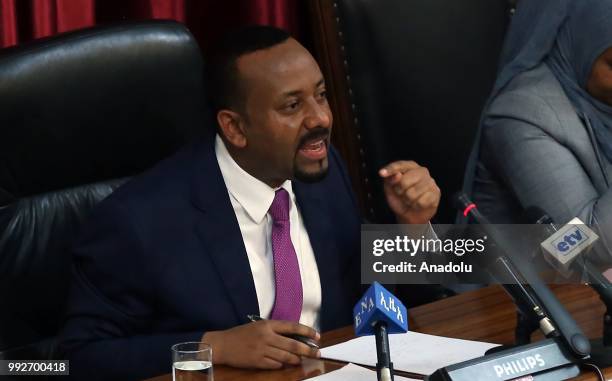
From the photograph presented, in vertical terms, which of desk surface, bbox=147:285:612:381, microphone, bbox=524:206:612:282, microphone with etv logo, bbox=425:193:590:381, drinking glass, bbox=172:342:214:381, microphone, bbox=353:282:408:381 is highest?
microphone, bbox=524:206:612:282

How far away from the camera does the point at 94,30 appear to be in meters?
2.03

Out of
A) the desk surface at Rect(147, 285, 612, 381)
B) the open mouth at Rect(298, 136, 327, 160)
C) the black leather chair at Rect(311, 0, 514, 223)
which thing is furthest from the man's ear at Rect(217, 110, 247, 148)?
the black leather chair at Rect(311, 0, 514, 223)

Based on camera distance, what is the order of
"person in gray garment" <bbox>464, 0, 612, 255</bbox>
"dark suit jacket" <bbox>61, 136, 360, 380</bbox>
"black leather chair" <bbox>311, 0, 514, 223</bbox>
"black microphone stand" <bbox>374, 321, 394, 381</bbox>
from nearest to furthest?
1. "black microphone stand" <bbox>374, 321, 394, 381</bbox>
2. "dark suit jacket" <bbox>61, 136, 360, 380</bbox>
3. "person in gray garment" <bbox>464, 0, 612, 255</bbox>
4. "black leather chair" <bbox>311, 0, 514, 223</bbox>

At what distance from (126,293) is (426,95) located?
3.58ft

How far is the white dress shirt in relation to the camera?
1.98 meters

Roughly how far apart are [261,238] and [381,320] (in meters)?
0.60

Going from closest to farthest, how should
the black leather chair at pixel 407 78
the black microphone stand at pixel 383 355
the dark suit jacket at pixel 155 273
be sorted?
the black microphone stand at pixel 383 355 → the dark suit jacket at pixel 155 273 → the black leather chair at pixel 407 78

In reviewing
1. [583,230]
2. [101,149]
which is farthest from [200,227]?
[583,230]

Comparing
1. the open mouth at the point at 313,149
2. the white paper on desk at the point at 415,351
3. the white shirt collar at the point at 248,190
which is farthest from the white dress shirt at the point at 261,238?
the white paper on desk at the point at 415,351

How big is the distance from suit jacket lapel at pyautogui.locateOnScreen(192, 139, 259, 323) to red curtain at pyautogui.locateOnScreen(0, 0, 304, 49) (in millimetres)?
586

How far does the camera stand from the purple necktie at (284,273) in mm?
1961

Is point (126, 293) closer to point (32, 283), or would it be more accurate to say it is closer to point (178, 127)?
point (32, 283)

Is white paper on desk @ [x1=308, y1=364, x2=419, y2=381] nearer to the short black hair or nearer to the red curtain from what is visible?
the short black hair

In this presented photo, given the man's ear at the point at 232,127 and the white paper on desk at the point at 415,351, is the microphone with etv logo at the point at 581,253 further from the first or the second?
the man's ear at the point at 232,127
